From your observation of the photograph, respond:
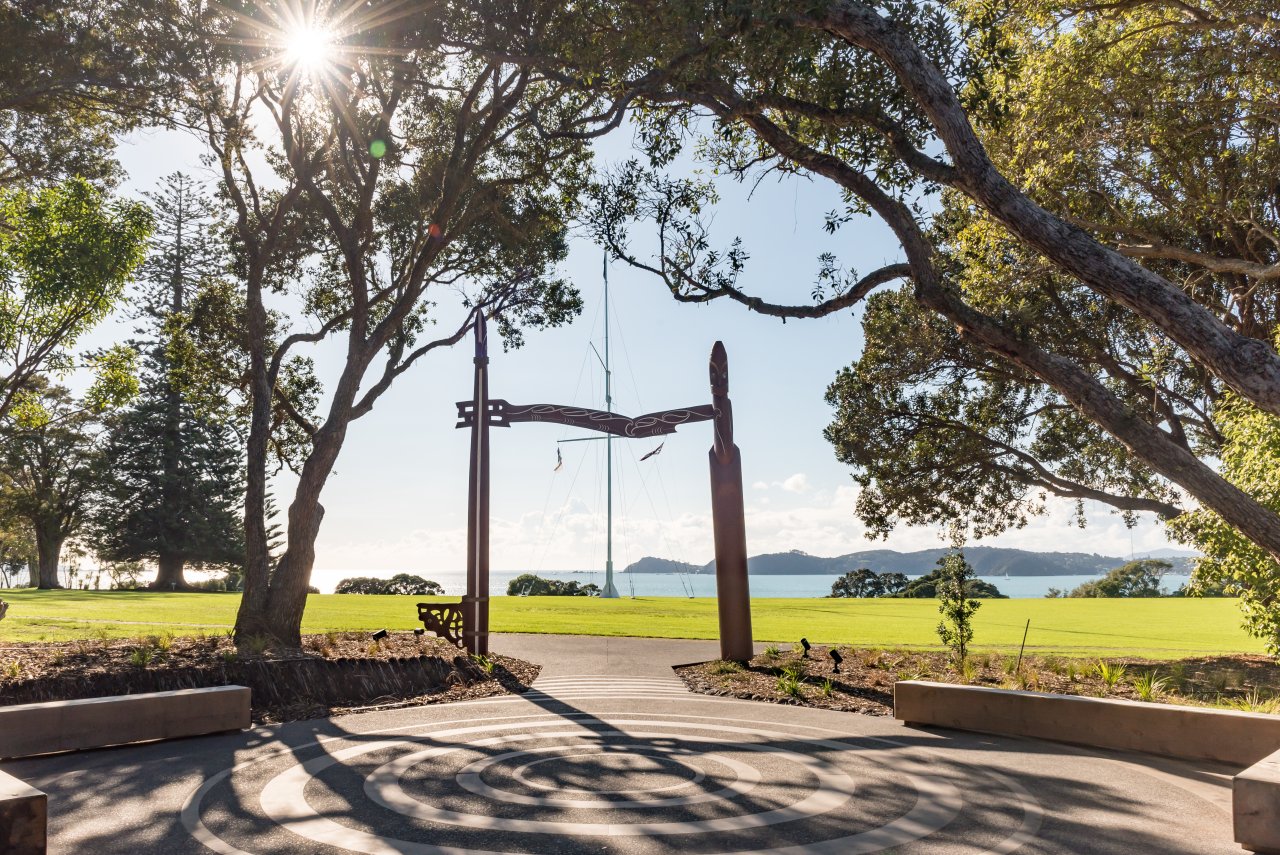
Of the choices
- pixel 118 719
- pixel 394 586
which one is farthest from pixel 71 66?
pixel 394 586

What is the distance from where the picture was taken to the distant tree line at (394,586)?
47938 mm

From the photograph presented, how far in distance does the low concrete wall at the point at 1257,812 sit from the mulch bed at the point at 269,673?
10.1m

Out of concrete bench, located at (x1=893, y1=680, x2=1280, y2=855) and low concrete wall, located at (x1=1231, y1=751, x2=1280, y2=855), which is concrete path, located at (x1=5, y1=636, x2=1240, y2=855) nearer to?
low concrete wall, located at (x1=1231, y1=751, x2=1280, y2=855)

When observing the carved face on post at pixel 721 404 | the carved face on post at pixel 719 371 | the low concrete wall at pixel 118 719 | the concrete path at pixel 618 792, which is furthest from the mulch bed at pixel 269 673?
the carved face on post at pixel 719 371

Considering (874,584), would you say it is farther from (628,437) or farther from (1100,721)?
(1100,721)

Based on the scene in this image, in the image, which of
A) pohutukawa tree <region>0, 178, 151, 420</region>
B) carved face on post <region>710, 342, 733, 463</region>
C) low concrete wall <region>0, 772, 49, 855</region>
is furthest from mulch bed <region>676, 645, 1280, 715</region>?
pohutukawa tree <region>0, 178, 151, 420</region>

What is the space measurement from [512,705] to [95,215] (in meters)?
13.4

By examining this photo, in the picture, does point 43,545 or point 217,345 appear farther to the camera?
point 43,545

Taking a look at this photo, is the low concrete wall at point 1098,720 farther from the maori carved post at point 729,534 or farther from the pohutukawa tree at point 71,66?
the pohutukawa tree at point 71,66

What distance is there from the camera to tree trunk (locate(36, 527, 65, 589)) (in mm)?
48344

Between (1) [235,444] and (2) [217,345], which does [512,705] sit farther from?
(1) [235,444]

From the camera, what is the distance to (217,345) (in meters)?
20.9

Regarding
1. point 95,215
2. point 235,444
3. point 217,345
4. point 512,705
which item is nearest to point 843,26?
point 512,705

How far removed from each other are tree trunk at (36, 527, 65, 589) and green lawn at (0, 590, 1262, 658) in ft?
58.1
